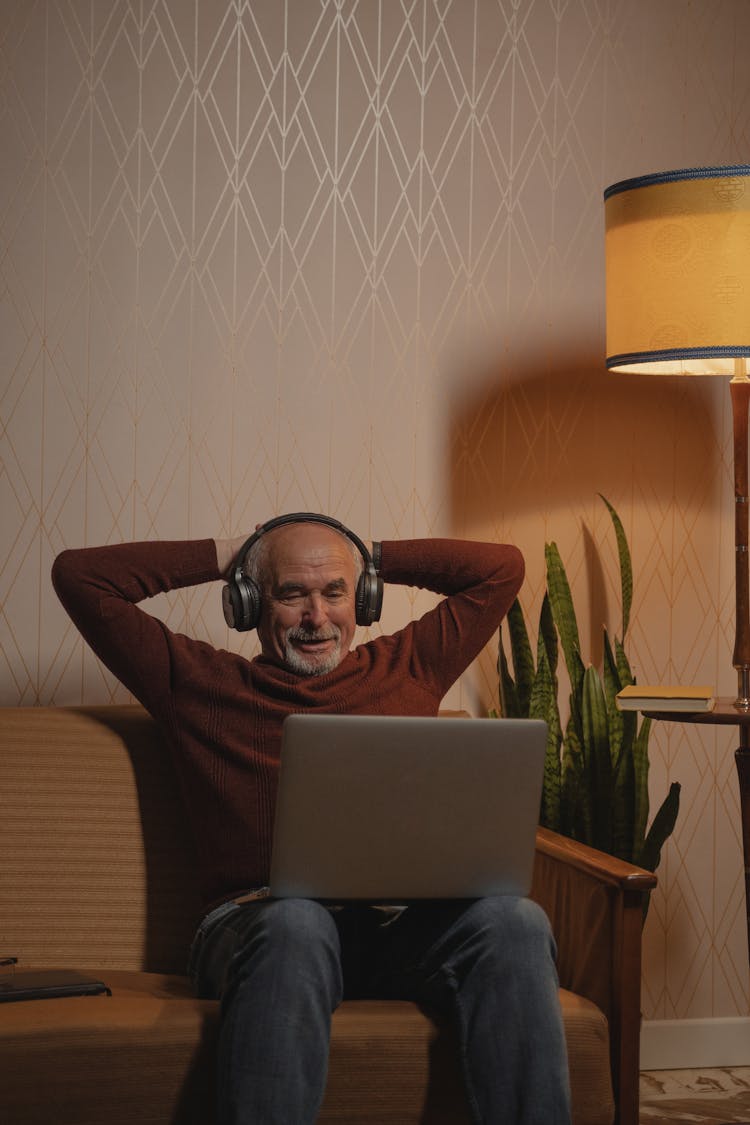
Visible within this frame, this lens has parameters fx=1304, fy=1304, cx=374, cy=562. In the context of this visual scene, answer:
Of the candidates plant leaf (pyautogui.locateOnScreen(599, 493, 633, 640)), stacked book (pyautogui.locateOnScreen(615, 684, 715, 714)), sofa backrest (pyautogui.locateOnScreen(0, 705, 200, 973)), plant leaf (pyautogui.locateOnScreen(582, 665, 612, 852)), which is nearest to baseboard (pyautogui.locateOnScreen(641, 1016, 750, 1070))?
plant leaf (pyautogui.locateOnScreen(582, 665, 612, 852))

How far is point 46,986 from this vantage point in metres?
1.98

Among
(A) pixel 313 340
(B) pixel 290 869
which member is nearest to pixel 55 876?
(B) pixel 290 869

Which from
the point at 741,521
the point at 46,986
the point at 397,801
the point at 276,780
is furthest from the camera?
the point at 741,521

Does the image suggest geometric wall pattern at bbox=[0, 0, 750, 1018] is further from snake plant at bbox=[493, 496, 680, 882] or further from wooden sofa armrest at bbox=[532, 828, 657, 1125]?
wooden sofa armrest at bbox=[532, 828, 657, 1125]

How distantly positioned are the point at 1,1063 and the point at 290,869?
0.47 m

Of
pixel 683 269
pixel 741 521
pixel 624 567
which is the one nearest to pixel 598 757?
pixel 624 567

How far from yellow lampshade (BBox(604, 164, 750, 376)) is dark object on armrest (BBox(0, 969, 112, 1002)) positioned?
144cm

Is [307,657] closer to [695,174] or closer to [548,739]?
[548,739]

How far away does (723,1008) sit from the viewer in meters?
3.13

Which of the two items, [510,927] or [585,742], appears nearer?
[510,927]

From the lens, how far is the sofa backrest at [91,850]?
2270mm

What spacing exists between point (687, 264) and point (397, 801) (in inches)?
A: 45.8

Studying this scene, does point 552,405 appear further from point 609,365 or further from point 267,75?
point 267,75

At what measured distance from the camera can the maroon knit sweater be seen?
2221 mm
